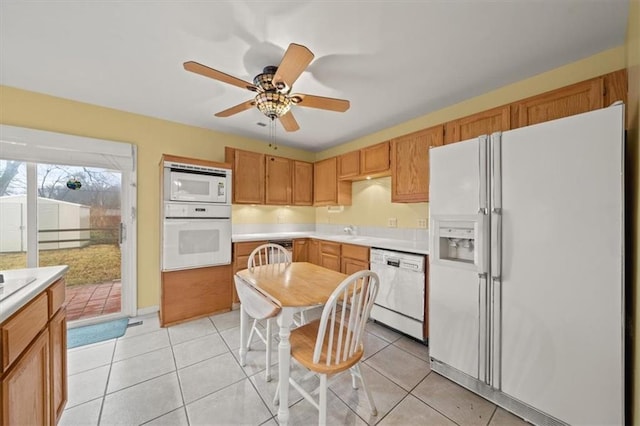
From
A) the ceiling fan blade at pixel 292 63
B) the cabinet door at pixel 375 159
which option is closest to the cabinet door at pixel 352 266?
the cabinet door at pixel 375 159

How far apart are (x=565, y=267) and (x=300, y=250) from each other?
117 inches

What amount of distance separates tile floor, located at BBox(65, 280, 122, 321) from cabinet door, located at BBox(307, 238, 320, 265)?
8.18ft

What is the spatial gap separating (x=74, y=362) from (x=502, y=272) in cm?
351

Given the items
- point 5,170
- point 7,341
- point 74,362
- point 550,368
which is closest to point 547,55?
point 550,368

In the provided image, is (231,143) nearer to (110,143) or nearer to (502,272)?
(110,143)

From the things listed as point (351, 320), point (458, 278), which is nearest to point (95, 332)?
point (351, 320)

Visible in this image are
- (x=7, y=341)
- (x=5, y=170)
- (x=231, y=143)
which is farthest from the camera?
(x=231, y=143)

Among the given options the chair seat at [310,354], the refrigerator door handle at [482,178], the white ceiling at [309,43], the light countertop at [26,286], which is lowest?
the chair seat at [310,354]

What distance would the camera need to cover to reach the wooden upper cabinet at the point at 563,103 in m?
1.74

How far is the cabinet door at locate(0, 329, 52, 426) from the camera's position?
886mm

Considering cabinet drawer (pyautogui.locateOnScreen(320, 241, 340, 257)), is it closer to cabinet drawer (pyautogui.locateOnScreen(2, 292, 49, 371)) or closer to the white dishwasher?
the white dishwasher

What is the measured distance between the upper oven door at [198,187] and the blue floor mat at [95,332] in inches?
60.7

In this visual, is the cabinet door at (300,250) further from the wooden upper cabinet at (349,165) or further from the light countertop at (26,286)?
the light countertop at (26,286)

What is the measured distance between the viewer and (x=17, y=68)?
2.05 m
